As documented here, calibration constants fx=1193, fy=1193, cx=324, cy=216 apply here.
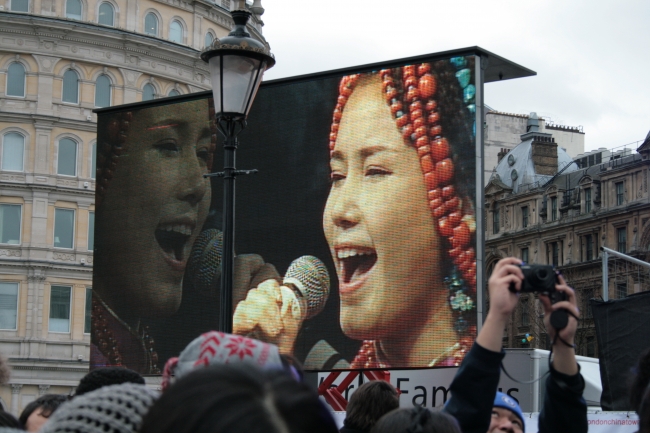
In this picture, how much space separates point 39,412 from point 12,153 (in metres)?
40.7

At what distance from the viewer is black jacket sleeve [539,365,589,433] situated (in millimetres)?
3848

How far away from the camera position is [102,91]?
46.8 m

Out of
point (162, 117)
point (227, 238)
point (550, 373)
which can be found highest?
point (162, 117)

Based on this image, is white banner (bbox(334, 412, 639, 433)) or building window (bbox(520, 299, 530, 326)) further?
building window (bbox(520, 299, 530, 326))

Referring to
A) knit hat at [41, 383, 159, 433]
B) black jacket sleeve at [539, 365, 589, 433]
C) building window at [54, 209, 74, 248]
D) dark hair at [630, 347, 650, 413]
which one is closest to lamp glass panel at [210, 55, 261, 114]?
dark hair at [630, 347, 650, 413]

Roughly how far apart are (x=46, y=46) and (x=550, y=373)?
43639 mm

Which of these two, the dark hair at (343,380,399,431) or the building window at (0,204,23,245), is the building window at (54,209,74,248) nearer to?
the building window at (0,204,23,245)

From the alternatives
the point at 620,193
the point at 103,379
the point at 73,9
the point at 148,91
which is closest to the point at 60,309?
the point at 148,91

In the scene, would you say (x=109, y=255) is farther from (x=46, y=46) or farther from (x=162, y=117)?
(x=46, y=46)

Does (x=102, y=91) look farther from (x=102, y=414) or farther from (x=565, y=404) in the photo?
(x=102, y=414)

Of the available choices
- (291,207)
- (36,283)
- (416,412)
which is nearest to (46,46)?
(36,283)

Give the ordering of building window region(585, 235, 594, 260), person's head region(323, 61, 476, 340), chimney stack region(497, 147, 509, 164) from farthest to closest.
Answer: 1. chimney stack region(497, 147, 509, 164)
2. building window region(585, 235, 594, 260)
3. person's head region(323, 61, 476, 340)

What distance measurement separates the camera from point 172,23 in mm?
48531

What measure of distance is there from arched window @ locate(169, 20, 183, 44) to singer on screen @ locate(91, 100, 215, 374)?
2733 cm
